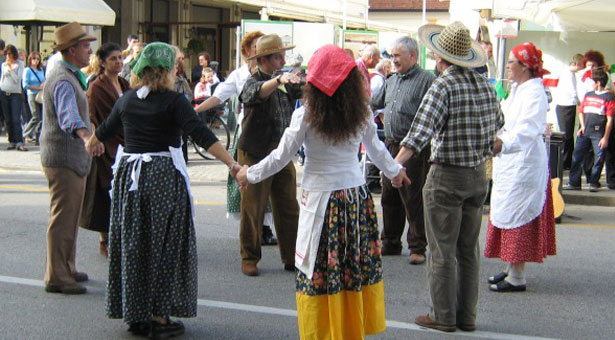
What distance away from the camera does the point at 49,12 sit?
1883cm

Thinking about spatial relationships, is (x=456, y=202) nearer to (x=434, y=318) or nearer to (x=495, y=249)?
(x=434, y=318)

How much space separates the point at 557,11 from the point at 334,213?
8367mm

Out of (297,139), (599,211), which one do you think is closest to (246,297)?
(297,139)

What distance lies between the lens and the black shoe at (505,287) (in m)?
6.70

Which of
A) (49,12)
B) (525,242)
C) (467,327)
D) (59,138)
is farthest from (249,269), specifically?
(49,12)

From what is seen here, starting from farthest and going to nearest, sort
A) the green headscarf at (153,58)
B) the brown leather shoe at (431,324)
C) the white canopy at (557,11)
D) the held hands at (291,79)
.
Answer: the white canopy at (557,11) → the held hands at (291,79) → the brown leather shoe at (431,324) → the green headscarf at (153,58)

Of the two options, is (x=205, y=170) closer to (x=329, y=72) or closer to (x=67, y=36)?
(x=67, y=36)

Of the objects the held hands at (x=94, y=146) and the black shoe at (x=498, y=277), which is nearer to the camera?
the held hands at (x=94, y=146)

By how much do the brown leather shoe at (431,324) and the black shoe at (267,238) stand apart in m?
2.81

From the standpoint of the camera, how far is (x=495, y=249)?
6.70 metres

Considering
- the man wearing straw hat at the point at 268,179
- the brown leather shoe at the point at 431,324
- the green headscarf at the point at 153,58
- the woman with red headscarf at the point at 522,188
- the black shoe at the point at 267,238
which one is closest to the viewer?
the green headscarf at the point at 153,58

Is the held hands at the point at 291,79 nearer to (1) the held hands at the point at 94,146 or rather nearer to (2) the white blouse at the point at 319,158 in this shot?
(2) the white blouse at the point at 319,158

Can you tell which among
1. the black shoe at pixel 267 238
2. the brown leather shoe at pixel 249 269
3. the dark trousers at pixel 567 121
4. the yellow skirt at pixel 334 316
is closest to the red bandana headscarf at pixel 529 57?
the yellow skirt at pixel 334 316

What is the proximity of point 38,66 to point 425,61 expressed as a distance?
7843mm
